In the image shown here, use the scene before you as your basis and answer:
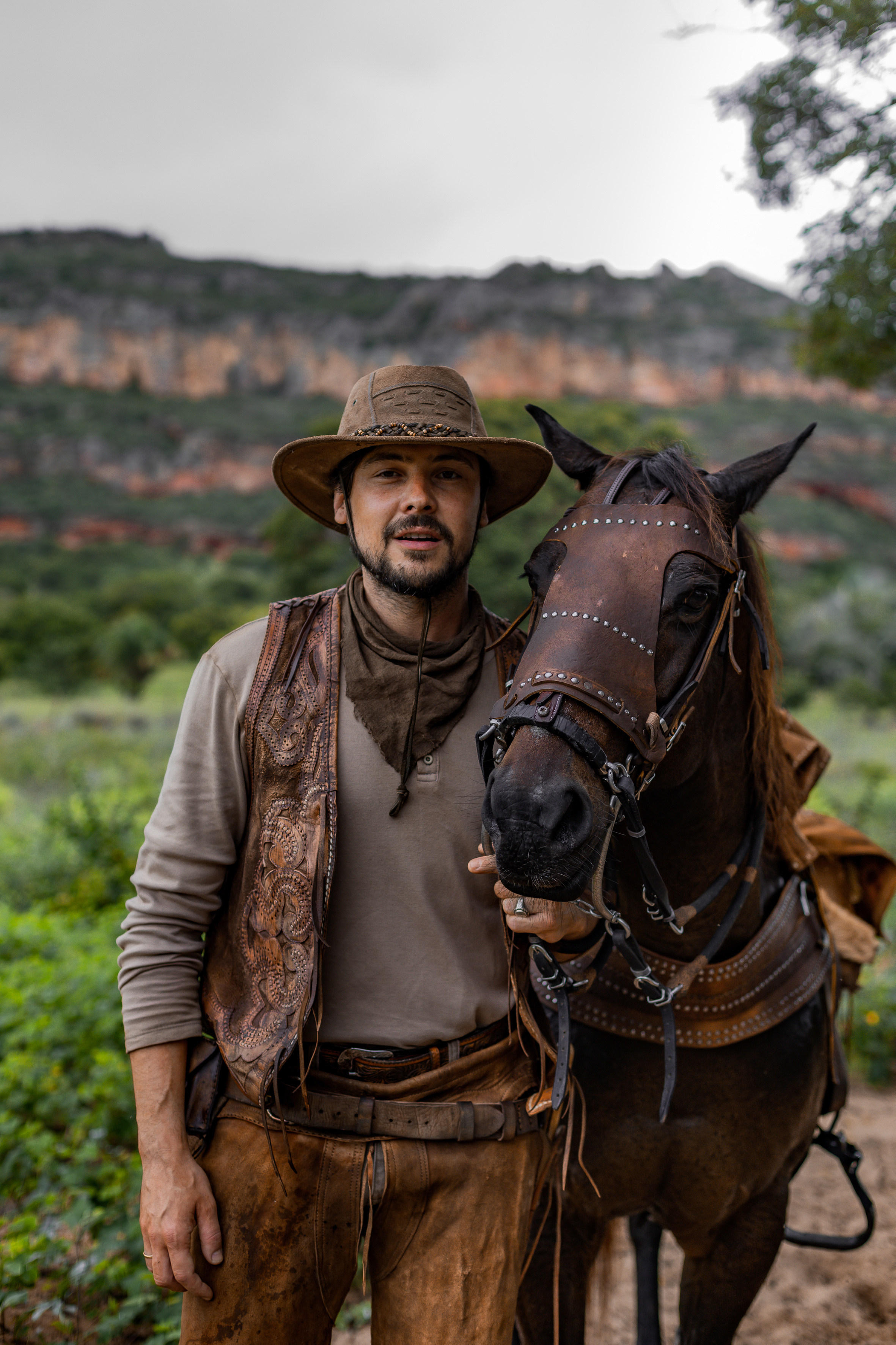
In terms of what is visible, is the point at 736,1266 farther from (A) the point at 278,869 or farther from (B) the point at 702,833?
(A) the point at 278,869


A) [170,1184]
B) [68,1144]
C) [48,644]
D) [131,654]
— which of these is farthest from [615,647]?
[48,644]

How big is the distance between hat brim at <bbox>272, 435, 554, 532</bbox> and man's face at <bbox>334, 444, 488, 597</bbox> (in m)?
0.04

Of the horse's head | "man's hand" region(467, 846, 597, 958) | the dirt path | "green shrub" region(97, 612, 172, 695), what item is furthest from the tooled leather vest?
"green shrub" region(97, 612, 172, 695)

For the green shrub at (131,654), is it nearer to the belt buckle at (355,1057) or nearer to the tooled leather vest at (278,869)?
the tooled leather vest at (278,869)

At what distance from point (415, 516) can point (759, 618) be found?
813 mm

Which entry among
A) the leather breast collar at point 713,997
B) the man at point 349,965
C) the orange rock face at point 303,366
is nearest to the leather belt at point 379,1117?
the man at point 349,965

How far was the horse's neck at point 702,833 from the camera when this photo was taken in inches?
79.5

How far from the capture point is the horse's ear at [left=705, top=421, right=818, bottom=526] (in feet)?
6.52

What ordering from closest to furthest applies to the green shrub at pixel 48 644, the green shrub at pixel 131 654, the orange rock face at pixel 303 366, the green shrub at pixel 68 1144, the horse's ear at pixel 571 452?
the horse's ear at pixel 571 452 → the green shrub at pixel 68 1144 → the green shrub at pixel 131 654 → the green shrub at pixel 48 644 → the orange rock face at pixel 303 366

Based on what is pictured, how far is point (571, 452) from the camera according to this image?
7.14 feet

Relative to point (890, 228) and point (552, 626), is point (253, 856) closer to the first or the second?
point (552, 626)

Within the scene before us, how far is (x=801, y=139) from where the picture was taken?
446cm

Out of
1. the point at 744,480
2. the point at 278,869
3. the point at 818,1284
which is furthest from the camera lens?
the point at 818,1284

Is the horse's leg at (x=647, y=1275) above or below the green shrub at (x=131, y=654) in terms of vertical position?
above
